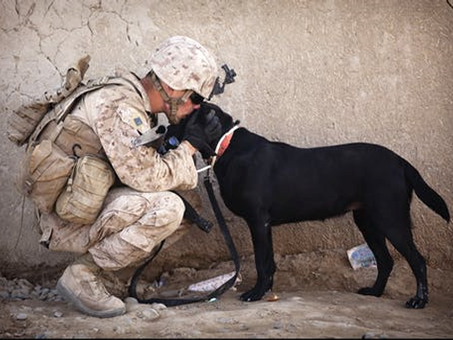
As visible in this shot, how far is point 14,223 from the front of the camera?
5.06 m

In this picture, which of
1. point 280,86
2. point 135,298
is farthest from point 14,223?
point 280,86

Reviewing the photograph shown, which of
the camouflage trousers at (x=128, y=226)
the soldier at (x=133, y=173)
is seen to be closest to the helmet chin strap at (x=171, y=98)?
the soldier at (x=133, y=173)

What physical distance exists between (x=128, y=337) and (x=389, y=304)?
1657 millimetres

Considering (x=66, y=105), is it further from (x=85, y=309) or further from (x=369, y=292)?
(x=369, y=292)

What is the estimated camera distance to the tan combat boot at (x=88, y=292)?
13.1 ft

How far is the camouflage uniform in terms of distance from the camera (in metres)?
3.91

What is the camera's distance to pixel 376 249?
475 cm

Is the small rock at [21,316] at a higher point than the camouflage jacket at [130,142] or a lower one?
lower

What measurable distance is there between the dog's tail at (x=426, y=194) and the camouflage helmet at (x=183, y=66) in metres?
1.36

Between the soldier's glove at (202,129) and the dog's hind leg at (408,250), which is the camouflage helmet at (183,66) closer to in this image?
the soldier's glove at (202,129)

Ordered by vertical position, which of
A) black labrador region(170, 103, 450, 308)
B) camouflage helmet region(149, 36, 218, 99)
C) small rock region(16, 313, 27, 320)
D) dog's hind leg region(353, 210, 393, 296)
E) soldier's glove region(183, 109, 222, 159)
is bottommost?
small rock region(16, 313, 27, 320)

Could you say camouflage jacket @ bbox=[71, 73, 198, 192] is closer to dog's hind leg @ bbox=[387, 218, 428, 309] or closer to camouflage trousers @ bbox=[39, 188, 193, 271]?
camouflage trousers @ bbox=[39, 188, 193, 271]

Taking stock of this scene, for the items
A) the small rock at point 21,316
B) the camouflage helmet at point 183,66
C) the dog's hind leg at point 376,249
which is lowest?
the small rock at point 21,316

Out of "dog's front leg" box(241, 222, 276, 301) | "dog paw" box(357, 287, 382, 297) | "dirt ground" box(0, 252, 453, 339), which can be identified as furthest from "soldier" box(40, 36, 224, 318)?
"dog paw" box(357, 287, 382, 297)
